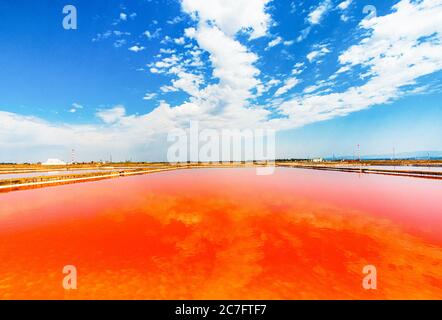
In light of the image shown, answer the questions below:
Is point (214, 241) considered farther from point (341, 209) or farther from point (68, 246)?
point (341, 209)

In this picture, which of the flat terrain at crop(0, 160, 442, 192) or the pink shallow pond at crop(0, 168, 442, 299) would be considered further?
the flat terrain at crop(0, 160, 442, 192)

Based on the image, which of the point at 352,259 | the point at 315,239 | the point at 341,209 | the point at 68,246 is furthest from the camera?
the point at 341,209

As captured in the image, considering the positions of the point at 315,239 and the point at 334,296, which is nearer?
the point at 334,296

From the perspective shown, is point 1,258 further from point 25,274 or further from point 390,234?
point 390,234

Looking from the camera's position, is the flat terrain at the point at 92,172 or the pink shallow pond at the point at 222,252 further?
the flat terrain at the point at 92,172

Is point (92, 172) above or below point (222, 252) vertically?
below

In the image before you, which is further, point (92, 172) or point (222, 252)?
point (92, 172)
